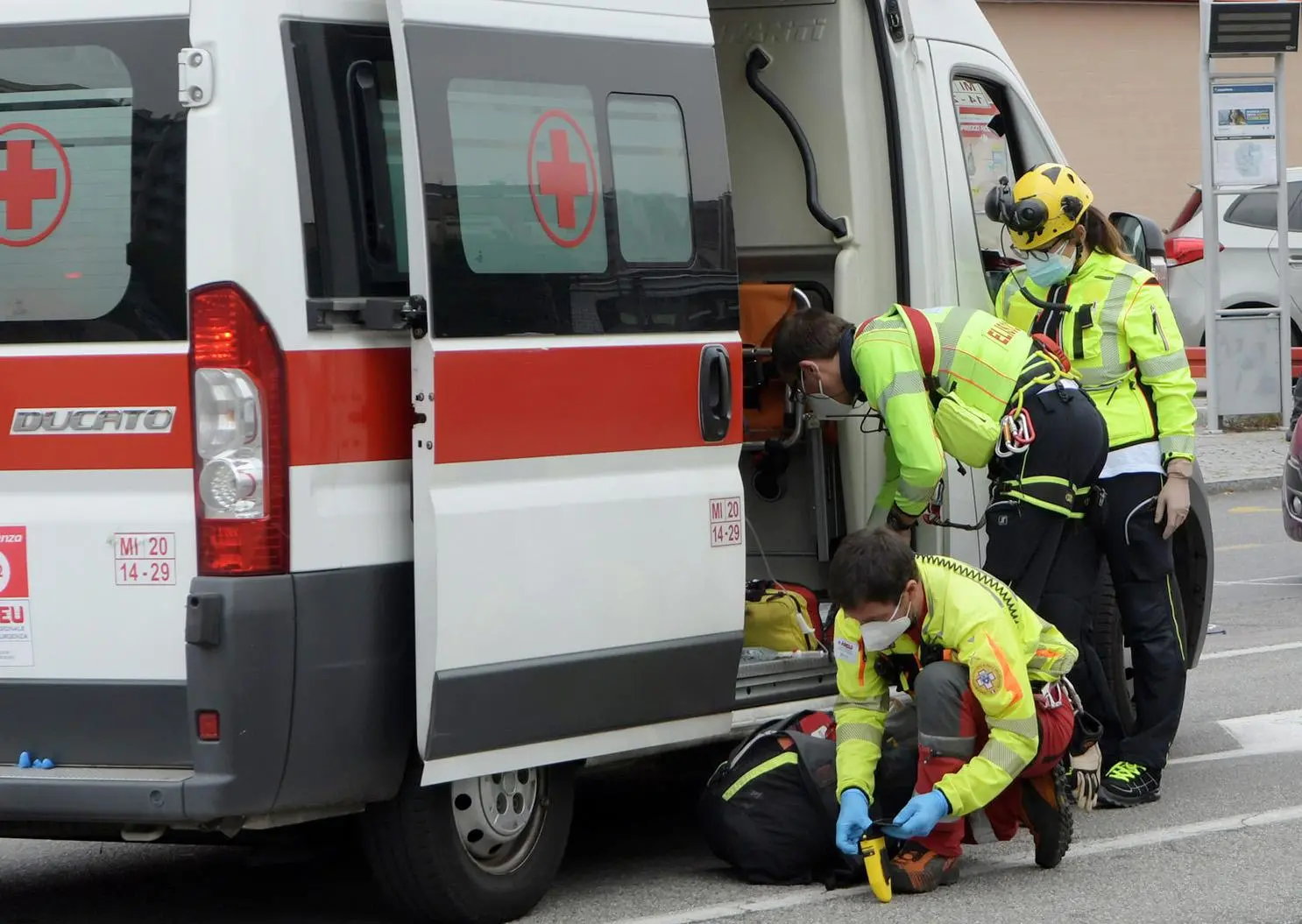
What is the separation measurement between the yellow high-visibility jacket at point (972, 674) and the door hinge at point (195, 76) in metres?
2.05

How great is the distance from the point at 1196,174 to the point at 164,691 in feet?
73.7

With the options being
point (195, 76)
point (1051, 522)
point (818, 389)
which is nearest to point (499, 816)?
point (818, 389)

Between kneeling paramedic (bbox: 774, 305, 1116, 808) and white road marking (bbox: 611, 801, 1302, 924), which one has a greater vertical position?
kneeling paramedic (bbox: 774, 305, 1116, 808)

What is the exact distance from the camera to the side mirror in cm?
723

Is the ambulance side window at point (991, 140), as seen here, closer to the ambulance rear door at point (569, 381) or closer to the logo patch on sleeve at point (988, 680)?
the ambulance rear door at point (569, 381)

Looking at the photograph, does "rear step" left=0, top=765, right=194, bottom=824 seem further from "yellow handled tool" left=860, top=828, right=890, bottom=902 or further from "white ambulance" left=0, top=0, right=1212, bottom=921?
"yellow handled tool" left=860, top=828, right=890, bottom=902

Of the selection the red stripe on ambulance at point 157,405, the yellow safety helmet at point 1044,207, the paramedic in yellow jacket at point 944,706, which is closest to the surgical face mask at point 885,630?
the paramedic in yellow jacket at point 944,706

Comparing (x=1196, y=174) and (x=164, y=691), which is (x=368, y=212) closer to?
(x=164, y=691)

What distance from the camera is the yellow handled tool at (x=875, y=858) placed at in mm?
5172

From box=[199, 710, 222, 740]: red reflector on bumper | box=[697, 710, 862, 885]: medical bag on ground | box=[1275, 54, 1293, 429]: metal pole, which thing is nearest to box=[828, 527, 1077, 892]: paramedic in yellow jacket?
box=[697, 710, 862, 885]: medical bag on ground

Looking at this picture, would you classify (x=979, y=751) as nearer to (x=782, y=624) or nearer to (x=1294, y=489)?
(x=782, y=624)

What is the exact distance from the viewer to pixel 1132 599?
21.4ft

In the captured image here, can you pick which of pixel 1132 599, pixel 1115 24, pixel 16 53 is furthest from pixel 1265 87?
pixel 16 53

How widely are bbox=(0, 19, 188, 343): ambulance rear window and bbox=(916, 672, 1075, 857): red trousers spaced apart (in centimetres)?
208
